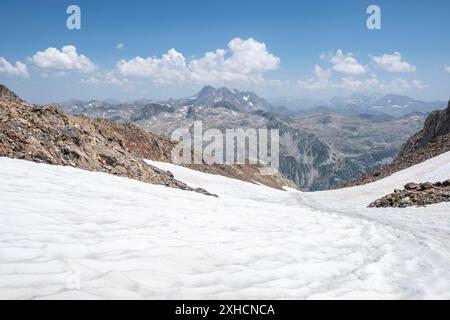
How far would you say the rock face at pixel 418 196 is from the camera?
2089 cm

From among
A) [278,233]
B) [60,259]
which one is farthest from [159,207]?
[60,259]

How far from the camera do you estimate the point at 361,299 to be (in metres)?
6.70

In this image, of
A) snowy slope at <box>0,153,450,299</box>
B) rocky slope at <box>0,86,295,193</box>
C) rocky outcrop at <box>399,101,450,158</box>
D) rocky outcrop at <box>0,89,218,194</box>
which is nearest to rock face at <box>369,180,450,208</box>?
snowy slope at <box>0,153,450,299</box>

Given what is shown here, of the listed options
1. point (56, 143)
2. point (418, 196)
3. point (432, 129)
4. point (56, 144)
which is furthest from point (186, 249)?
point (432, 129)

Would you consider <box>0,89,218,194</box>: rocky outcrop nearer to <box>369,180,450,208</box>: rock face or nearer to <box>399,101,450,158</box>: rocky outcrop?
<box>369,180,450,208</box>: rock face

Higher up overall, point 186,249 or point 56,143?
point 56,143

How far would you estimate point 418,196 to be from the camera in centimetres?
2183

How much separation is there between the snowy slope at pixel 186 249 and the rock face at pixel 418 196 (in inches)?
200

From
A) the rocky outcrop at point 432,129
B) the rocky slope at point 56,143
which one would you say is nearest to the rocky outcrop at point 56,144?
the rocky slope at point 56,143

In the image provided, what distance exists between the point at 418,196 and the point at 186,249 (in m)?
17.3

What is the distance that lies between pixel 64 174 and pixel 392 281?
13.5 m

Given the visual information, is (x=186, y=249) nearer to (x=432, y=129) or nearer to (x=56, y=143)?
(x=56, y=143)

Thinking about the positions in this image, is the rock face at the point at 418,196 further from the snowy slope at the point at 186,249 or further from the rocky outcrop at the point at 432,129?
the rocky outcrop at the point at 432,129

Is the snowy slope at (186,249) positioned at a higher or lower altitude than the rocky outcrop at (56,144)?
lower
